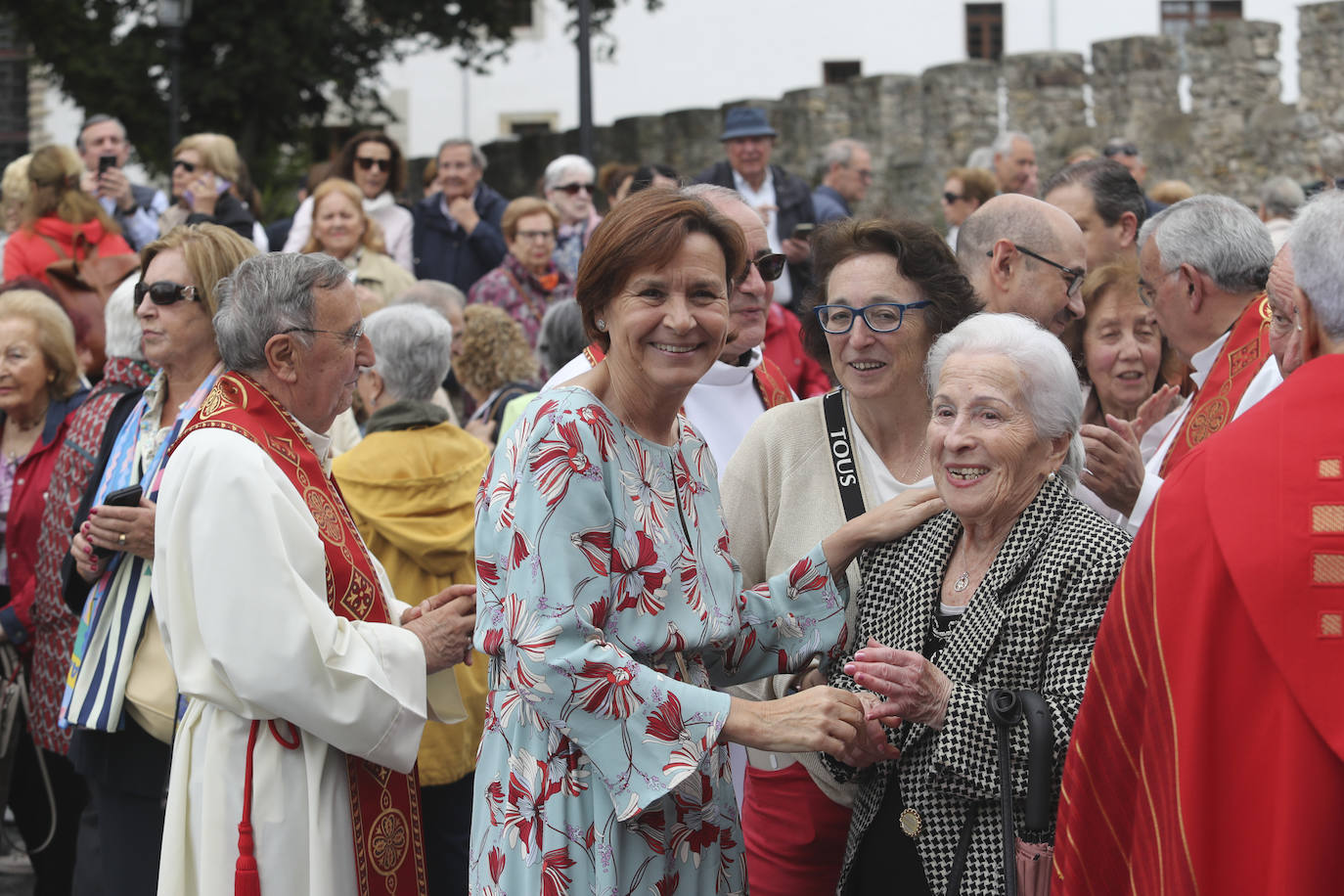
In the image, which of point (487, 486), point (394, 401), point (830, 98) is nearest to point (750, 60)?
point (830, 98)

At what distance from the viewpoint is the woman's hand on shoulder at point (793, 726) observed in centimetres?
294

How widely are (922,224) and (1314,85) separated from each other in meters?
13.5

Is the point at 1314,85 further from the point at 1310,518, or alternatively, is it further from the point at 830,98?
the point at 1310,518

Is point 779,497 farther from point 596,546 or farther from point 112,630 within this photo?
point 112,630

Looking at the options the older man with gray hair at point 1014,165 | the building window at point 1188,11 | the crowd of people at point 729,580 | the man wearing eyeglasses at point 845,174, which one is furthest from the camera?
the building window at point 1188,11

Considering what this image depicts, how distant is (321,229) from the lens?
337 inches

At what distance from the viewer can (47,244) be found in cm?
855

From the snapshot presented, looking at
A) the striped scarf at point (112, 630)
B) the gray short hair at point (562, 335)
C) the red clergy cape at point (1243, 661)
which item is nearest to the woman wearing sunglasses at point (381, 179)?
the gray short hair at point (562, 335)

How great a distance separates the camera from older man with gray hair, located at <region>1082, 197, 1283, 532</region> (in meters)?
4.31

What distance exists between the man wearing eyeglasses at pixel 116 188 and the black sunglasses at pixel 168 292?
4.99 m

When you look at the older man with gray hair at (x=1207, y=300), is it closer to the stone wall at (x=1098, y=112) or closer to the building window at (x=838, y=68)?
the stone wall at (x=1098, y=112)

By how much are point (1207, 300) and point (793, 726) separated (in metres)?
2.36

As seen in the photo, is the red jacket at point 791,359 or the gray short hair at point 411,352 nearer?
the gray short hair at point 411,352

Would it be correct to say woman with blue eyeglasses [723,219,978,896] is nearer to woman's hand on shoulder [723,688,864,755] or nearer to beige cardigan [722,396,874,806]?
beige cardigan [722,396,874,806]
